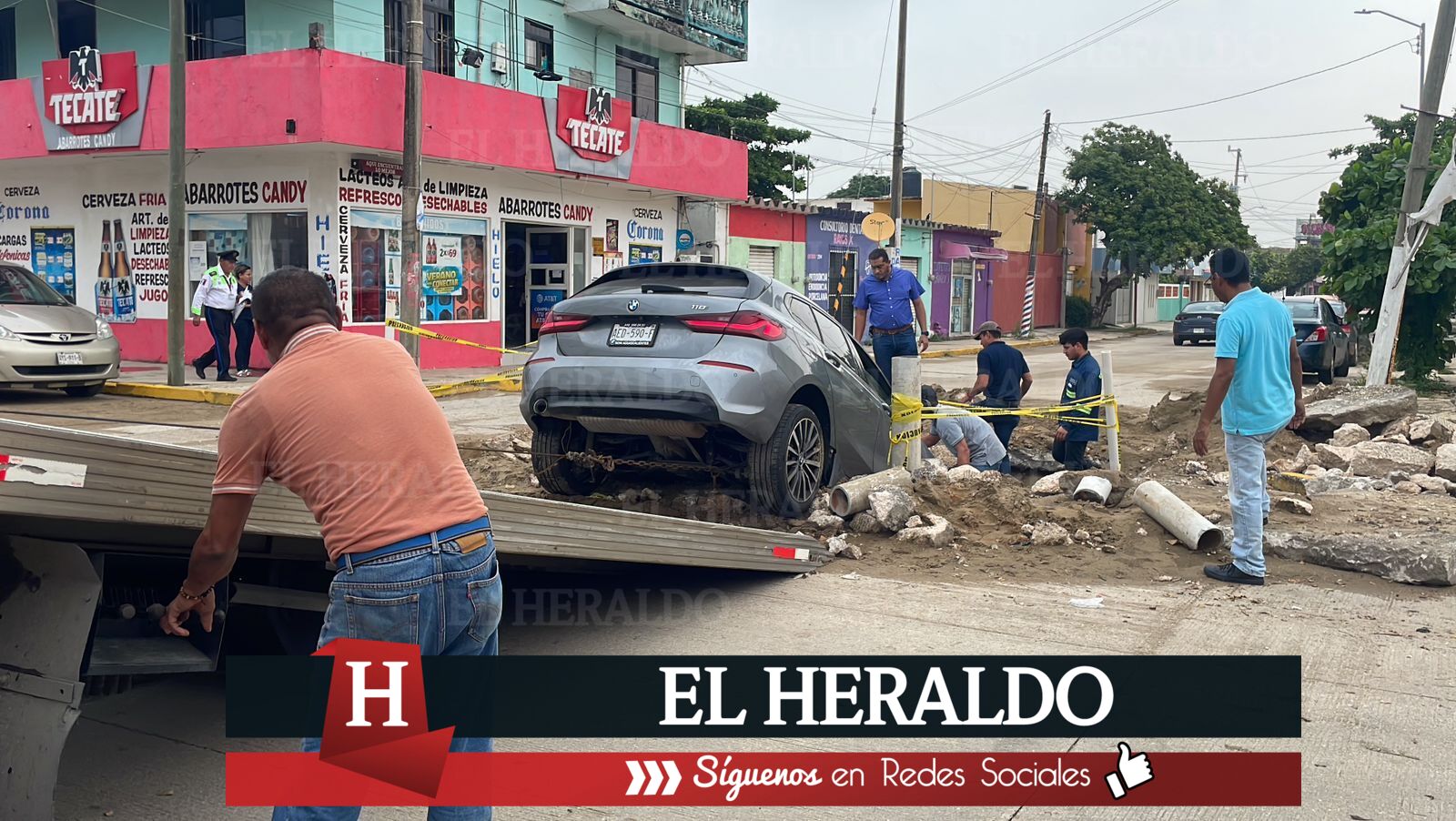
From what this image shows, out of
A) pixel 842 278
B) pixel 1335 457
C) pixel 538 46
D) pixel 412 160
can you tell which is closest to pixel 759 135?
pixel 842 278

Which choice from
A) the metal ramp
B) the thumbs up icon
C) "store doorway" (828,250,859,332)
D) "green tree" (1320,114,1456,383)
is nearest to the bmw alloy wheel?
the metal ramp

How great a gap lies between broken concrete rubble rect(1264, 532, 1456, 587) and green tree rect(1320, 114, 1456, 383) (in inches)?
445

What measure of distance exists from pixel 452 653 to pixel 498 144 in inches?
693

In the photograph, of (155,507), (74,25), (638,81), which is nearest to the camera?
(155,507)

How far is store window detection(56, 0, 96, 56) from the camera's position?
2105cm

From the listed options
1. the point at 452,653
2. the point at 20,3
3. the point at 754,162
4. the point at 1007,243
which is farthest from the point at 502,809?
the point at 1007,243

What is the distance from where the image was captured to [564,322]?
6.85 metres

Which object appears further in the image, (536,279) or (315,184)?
(536,279)

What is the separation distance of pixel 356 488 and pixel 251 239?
56.9 feet

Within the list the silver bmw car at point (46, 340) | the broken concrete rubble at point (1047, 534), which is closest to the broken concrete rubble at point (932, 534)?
the broken concrete rubble at point (1047, 534)

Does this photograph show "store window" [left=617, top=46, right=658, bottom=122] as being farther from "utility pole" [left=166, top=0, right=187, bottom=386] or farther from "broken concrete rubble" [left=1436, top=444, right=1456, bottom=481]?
"broken concrete rubble" [left=1436, top=444, right=1456, bottom=481]

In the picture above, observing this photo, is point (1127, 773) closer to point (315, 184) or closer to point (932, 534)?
point (932, 534)

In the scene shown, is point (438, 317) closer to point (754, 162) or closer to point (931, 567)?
point (931, 567)

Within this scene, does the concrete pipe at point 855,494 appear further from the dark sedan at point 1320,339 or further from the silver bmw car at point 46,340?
the dark sedan at point 1320,339
